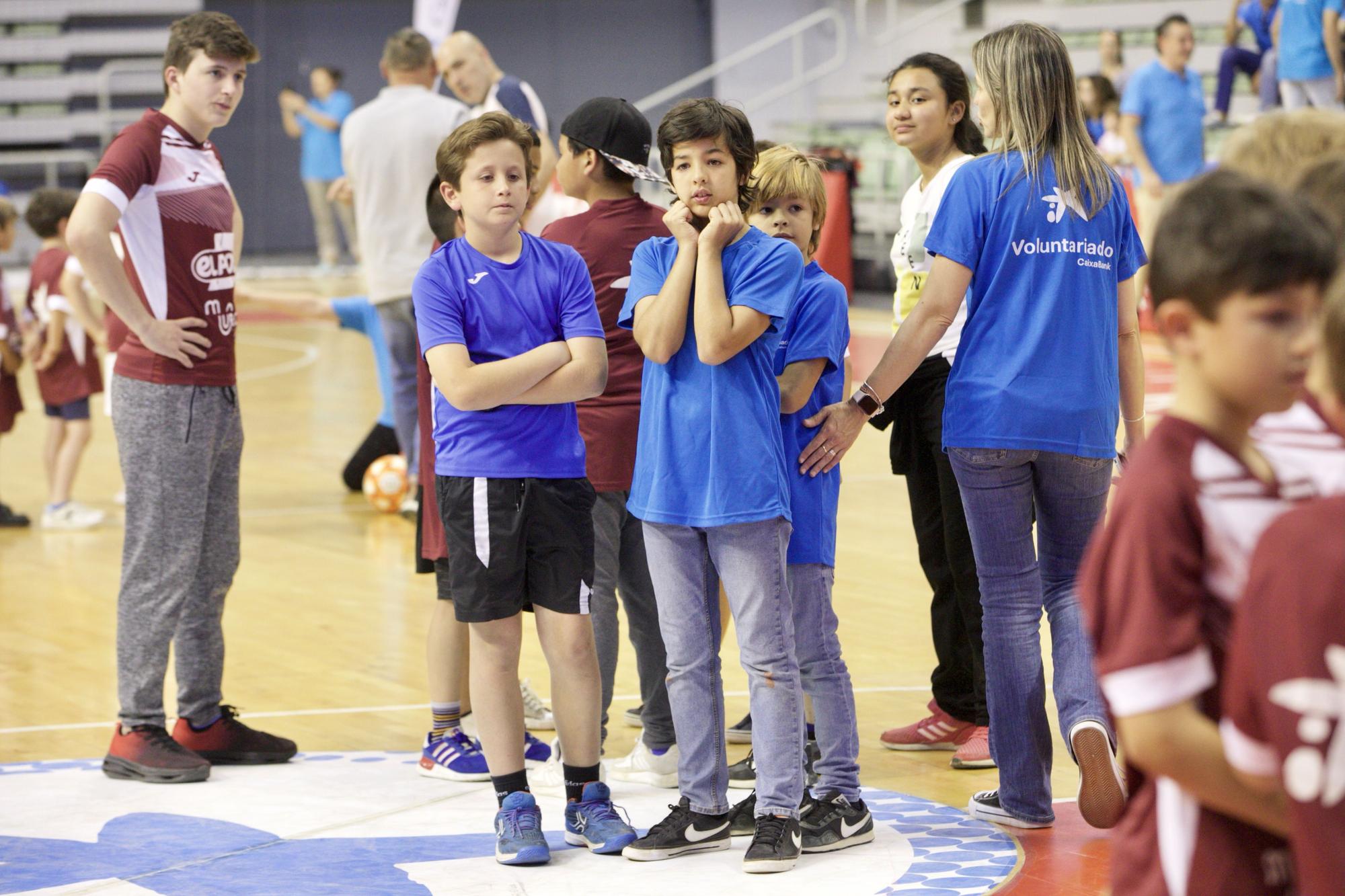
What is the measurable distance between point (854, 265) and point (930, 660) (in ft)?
37.3

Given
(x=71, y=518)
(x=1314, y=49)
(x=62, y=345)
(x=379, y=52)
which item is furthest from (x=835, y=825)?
(x=379, y=52)

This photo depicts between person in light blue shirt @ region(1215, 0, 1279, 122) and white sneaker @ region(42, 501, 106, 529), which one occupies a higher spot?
person in light blue shirt @ region(1215, 0, 1279, 122)

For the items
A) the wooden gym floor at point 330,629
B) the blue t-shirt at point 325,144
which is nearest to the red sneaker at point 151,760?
the wooden gym floor at point 330,629

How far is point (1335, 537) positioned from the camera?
136 centimetres

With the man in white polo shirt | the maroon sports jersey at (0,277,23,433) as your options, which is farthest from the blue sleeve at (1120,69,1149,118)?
the maroon sports jersey at (0,277,23,433)

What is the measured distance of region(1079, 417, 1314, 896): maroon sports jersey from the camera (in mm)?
1514

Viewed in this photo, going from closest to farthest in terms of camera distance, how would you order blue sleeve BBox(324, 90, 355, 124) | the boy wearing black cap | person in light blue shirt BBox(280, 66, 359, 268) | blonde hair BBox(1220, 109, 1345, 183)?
blonde hair BBox(1220, 109, 1345, 183), the boy wearing black cap, person in light blue shirt BBox(280, 66, 359, 268), blue sleeve BBox(324, 90, 355, 124)

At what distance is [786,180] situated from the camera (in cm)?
371

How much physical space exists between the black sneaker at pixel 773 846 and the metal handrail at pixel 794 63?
1705 centimetres

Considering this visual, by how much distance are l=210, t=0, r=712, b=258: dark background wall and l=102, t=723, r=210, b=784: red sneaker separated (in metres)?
17.5

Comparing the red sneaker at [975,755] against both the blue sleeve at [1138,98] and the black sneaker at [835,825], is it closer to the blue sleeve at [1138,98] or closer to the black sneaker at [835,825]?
the black sneaker at [835,825]

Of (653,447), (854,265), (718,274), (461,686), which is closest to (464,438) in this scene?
(653,447)

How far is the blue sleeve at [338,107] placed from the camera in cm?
1941

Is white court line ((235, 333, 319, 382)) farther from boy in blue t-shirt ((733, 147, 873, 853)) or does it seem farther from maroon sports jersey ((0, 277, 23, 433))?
boy in blue t-shirt ((733, 147, 873, 853))
